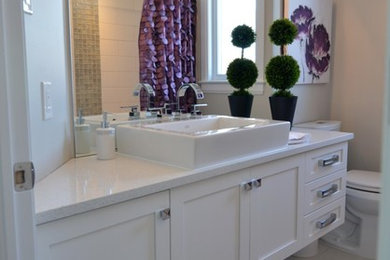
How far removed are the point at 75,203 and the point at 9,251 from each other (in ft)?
0.82

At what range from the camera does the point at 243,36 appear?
7.26 feet

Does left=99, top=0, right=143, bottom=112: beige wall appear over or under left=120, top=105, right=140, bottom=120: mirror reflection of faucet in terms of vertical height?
over

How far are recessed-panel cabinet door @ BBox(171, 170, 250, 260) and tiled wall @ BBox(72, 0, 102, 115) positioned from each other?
0.60 metres

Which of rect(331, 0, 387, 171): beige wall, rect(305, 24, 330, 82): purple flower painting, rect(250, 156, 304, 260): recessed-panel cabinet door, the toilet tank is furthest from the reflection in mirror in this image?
rect(331, 0, 387, 171): beige wall

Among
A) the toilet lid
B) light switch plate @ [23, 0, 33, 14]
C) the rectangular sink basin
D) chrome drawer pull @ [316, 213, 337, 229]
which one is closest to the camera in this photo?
light switch plate @ [23, 0, 33, 14]

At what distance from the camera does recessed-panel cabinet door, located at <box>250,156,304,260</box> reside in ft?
5.21

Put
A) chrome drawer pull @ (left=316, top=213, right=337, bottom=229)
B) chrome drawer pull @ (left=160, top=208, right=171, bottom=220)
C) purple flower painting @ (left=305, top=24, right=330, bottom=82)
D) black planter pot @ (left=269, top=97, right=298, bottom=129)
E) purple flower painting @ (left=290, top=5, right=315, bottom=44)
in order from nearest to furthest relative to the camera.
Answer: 1. chrome drawer pull @ (left=160, top=208, right=171, bottom=220)
2. chrome drawer pull @ (left=316, top=213, right=337, bottom=229)
3. black planter pot @ (left=269, top=97, right=298, bottom=129)
4. purple flower painting @ (left=290, top=5, right=315, bottom=44)
5. purple flower painting @ (left=305, top=24, right=330, bottom=82)

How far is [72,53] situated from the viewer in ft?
5.00

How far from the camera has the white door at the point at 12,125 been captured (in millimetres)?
723

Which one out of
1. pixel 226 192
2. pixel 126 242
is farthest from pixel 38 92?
pixel 226 192

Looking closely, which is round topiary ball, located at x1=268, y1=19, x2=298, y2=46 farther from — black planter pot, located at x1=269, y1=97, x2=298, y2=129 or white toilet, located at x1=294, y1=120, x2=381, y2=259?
white toilet, located at x1=294, y1=120, x2=381, y2=259

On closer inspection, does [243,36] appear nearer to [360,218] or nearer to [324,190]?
[324,190]

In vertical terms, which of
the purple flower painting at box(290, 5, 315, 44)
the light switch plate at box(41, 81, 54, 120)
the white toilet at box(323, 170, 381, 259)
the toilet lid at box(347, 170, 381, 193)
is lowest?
the white toilet at box(323, 170, 381, 259)

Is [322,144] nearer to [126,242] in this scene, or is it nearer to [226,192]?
[226,192]
